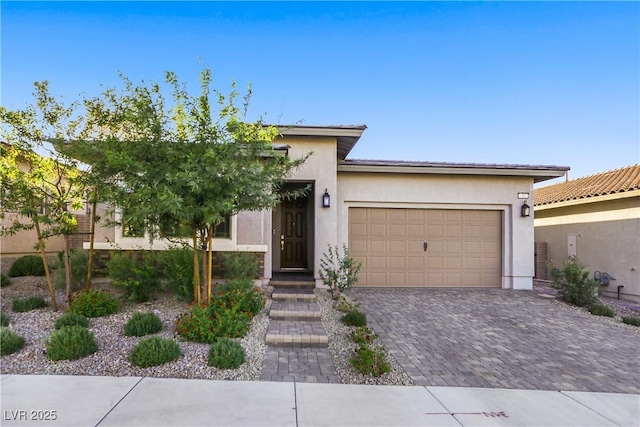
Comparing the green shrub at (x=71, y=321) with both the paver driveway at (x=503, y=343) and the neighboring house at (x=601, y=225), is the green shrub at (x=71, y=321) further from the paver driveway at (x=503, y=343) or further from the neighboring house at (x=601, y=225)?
the neighboring house at (x=601, y=225)

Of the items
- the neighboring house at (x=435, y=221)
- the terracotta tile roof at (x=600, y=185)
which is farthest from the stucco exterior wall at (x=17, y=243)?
the terracotta tile roof at (x=600, y=185)

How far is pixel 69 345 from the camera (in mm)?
4516

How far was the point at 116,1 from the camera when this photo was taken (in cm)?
791

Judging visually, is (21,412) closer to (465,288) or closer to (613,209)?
(465,288)

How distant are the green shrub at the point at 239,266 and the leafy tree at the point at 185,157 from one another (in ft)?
6.65

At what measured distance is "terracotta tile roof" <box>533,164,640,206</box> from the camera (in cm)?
1056

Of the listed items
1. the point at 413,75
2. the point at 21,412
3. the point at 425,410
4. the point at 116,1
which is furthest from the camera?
the point at 413,75

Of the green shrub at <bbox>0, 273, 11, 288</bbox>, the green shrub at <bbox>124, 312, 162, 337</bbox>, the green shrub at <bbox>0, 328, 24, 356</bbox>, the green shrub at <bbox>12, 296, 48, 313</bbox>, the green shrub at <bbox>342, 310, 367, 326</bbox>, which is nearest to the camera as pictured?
the green shrub at <bbox>0, 328, 24, 356</bbox>

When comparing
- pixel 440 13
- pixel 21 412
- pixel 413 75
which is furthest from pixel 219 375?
pixel 413 75

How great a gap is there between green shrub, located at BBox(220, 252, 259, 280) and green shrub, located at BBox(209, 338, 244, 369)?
3.13m

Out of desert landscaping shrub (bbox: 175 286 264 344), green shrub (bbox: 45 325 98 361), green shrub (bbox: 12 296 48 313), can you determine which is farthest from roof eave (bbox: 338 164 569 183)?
green shrub (bbox: 12 296 48 313)

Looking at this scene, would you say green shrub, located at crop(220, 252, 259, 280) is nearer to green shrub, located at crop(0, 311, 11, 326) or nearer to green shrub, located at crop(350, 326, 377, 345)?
green shrub, located at crop(350, 326, 377, 345)

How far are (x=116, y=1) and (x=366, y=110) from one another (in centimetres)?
743

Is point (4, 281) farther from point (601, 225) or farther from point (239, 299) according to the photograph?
point (601, 225)
